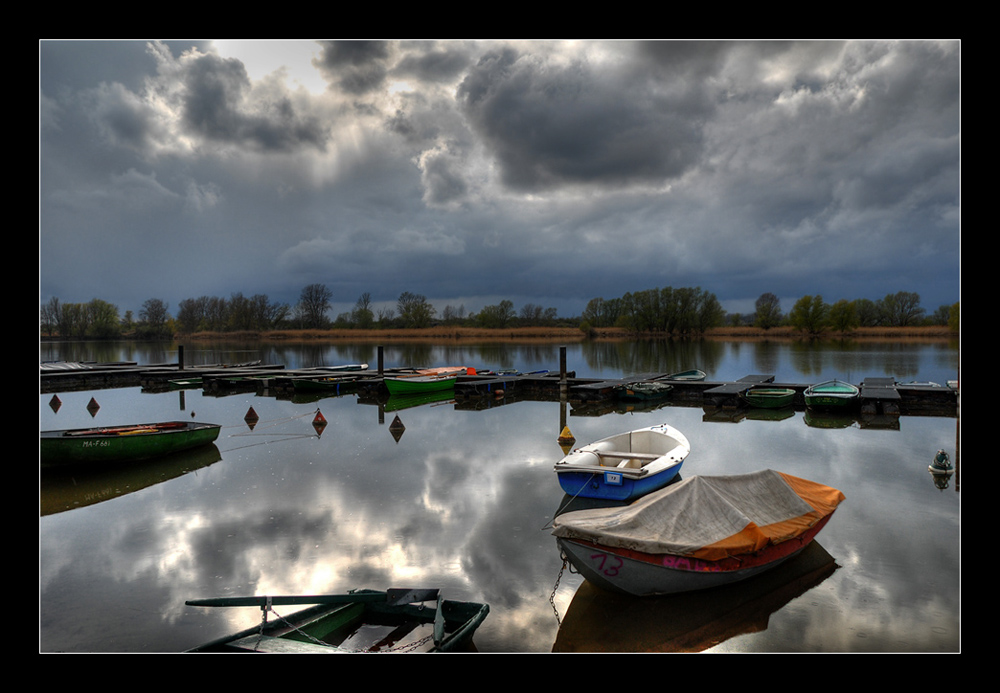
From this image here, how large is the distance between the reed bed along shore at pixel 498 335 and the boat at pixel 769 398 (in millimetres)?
66640

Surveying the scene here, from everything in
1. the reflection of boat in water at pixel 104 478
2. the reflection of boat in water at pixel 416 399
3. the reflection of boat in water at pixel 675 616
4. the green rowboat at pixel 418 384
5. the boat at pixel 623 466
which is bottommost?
the reflection of boat in water at pixel 675 616

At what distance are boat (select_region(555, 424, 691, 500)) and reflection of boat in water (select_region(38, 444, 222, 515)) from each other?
30.6 ft

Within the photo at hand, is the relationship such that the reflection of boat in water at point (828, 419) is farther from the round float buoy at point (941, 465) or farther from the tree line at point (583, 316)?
the tree line at point (583, 316)

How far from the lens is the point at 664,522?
6.53 meters

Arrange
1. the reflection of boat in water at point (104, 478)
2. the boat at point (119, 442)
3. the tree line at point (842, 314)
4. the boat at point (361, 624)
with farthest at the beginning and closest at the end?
the tree line at point (842, 314) < the boat at point (119, 442) < the reflection of boat in water at point (104, 478) < the boat at point (361, 624)

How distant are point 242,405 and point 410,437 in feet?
38.5

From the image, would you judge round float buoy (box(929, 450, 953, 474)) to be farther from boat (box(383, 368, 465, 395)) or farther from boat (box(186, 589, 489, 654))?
boat (box(383, 368, 465, 395))

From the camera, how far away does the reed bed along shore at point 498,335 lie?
89.4 meters

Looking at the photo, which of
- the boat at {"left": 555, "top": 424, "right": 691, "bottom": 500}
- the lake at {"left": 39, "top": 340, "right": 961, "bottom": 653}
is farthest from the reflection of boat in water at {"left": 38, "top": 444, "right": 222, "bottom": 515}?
the boat at {"left": 555, "top": 424, "right": 691, "bottom": 500}

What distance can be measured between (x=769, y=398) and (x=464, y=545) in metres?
18.4

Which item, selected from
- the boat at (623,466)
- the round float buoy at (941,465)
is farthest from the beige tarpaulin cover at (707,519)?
the round float buoy at (941,465)

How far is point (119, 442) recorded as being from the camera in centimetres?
1270

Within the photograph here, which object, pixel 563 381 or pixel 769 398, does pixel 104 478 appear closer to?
pixel 563 381
